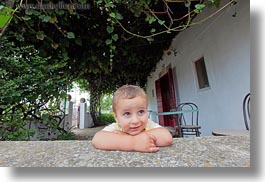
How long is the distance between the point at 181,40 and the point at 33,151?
8.90 feet

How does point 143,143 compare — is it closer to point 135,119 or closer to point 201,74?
point 135,119

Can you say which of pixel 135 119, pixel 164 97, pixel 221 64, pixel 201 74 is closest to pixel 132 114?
pixel 135 119

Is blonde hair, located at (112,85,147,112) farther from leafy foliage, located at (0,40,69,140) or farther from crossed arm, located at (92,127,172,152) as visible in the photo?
leafy foliage, located at (0,40,69,140)

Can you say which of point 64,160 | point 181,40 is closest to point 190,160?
point 64,160

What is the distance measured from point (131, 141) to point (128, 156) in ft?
0.14

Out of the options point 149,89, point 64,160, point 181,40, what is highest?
point 181,40

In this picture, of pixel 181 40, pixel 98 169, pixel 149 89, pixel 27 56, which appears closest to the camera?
pixel 98 169

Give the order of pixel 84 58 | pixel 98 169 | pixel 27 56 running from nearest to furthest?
1. pixel 98 169
2. pixel 27 56
3. pixel 84 58

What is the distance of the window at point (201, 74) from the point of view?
232cm

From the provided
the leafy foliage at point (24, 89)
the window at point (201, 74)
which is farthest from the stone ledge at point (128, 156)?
the window at point (201, 74)

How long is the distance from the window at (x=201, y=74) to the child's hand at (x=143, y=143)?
1.89 meters

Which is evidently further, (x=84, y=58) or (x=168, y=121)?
(x=168, y=121)

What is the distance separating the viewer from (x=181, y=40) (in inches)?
114

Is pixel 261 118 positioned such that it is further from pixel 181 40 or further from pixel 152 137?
pixel 181 40
